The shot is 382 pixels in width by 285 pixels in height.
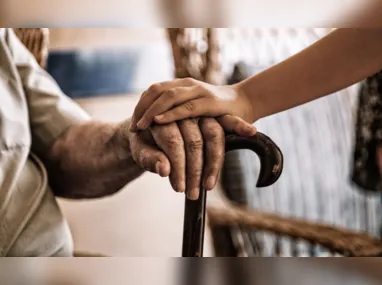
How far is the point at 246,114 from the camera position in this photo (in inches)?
28.0

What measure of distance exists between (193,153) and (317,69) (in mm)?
227

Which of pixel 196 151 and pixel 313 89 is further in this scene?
pixel 313 89

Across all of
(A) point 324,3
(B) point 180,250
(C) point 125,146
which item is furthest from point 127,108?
(A) point 324,3

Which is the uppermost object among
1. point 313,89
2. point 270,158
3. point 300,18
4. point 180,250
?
point 300,18

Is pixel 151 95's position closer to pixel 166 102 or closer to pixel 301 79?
pixel 166 102

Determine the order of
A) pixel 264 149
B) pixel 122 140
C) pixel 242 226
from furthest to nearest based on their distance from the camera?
pixel 242 226, pixel 122 140, pixel 264 149

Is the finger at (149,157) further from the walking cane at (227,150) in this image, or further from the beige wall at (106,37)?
the beige wall at (106,37)

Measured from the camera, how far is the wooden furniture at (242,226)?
2.57 feet

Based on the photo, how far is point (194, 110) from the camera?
0.67 meters

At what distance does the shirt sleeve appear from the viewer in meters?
0.78

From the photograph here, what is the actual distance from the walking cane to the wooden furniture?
7cm

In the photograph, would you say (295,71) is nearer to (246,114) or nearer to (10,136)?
(246,114)

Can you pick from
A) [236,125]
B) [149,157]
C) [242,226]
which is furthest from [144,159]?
[242,226]

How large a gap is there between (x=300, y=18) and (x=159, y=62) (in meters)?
0.21
